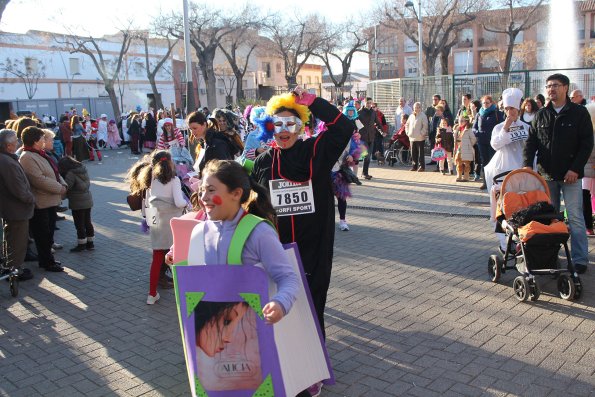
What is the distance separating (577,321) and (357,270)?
2625mm

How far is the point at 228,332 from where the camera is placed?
297 cm

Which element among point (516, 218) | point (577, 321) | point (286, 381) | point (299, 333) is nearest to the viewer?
point (286, 381)

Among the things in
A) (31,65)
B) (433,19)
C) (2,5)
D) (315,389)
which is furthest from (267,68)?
(315,389)

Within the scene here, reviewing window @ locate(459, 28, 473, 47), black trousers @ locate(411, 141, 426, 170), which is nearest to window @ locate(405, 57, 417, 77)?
window @ locate(459, 28, 473, 47)

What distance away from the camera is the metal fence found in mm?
15656

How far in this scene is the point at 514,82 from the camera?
16.5 metres

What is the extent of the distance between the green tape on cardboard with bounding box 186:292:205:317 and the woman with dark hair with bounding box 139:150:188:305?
3.33 metres

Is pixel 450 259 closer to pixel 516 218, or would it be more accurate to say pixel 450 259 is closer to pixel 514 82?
pixel 516 218

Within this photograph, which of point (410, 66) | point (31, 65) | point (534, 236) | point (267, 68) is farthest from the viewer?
point (267, 68)

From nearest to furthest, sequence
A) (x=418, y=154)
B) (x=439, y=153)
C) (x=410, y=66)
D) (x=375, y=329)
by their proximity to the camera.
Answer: (x=375, y=329)
(x=439, y=153)
(x=418, y=154)
(x=410, y=66)

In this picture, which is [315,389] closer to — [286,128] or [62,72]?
[286,128]

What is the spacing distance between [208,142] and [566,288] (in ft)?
13.3

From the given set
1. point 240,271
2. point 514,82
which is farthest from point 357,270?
point 514,82

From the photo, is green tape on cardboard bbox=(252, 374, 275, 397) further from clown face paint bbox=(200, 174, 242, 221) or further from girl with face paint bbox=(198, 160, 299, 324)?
clown face paint bbox=(200, 174, 242, 221)
